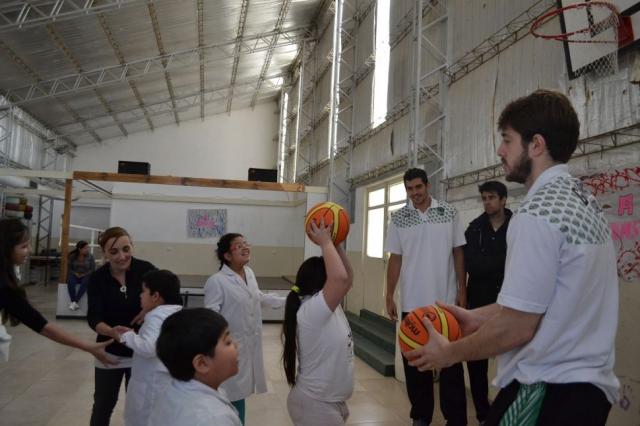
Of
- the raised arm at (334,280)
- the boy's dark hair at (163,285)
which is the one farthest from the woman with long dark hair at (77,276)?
the raised arm at (334,280)

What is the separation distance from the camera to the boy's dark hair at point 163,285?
231cm

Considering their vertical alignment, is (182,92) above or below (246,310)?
above

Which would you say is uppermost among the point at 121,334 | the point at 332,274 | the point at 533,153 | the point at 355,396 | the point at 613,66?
the point at 613,66

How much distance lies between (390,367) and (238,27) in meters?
10.2

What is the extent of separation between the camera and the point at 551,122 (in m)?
1.31

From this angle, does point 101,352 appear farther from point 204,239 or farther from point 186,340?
point 204,239

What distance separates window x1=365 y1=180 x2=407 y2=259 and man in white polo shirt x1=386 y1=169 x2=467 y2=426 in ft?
12.2

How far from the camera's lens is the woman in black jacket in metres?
2.52

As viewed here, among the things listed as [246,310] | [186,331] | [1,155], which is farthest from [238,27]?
[186,331]

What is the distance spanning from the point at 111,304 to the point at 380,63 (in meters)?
7.38

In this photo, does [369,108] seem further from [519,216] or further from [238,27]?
[519,216]

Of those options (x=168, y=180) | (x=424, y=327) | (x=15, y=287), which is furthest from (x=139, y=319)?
(x=168, y=180)

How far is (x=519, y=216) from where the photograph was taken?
1.27 meters

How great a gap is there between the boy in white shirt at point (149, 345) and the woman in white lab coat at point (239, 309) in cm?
40
